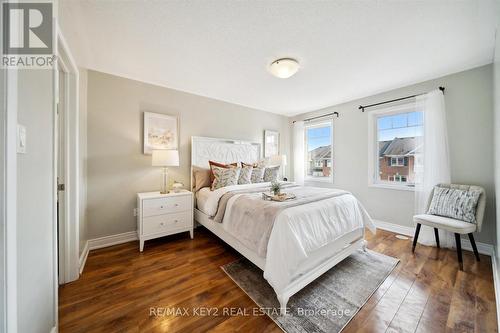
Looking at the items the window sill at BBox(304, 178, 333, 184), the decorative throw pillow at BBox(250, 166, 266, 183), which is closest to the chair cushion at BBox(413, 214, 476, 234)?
the window sill at BBox(304, 178, 333, 184)

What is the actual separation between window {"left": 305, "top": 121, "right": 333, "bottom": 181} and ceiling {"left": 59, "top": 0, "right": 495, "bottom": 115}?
4.53 ft

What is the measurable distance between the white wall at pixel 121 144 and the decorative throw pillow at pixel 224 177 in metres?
0.63

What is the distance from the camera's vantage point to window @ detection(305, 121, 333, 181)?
4.04m

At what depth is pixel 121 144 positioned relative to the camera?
2.61 metres

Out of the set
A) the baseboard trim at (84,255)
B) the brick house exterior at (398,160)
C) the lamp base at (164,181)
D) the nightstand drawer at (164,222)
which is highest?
the brick house exterior at (398,160)

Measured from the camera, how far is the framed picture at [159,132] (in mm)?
2768

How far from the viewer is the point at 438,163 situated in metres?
2.51

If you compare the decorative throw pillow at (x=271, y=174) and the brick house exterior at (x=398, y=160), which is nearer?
the brick house exterior at (x=398, y=160)

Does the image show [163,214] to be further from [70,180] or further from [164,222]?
[70,180]

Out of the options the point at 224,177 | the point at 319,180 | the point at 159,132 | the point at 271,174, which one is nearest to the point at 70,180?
the point at 159,132

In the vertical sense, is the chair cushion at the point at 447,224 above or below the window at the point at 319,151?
below

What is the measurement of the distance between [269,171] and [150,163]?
6.59 feet

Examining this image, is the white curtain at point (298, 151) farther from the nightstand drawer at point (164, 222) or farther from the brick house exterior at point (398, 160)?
the nightstand drawer at point (164, 222)

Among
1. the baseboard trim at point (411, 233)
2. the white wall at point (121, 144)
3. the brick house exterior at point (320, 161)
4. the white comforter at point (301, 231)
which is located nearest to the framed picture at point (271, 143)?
the brick house exterior at point (320, 161)
